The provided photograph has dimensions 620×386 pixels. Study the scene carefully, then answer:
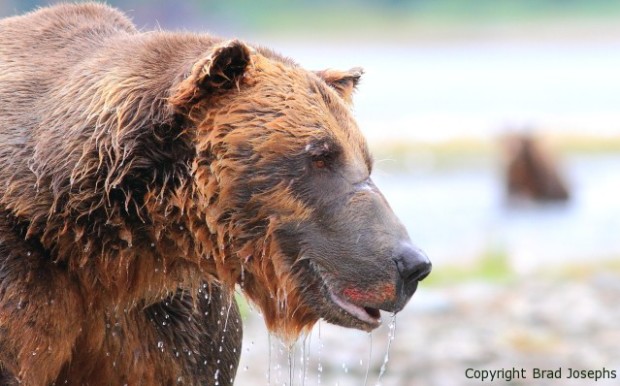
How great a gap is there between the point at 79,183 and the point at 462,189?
536 inches

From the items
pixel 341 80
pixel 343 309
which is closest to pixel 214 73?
pixel 341 80

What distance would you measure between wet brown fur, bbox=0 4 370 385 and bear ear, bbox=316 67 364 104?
185 millimetres

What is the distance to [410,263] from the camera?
14.5ft

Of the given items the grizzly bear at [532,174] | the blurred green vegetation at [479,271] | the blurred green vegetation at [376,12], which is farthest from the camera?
the blurred green vegetation at [376,12]

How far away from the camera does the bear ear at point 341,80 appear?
5039mm

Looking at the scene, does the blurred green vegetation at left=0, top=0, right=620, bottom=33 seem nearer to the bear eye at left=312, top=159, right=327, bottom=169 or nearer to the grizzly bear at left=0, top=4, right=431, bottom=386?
the grizzly bear at left=0, top=4, right=431, bottom=386

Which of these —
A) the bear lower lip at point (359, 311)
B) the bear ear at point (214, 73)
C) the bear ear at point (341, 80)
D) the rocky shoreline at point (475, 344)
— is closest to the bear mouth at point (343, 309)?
the bear lower lip at point (359, 311)

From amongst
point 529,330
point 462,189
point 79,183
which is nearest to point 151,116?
point 79,183

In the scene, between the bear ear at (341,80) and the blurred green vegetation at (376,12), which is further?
the blurred green vegetation at (376,12)

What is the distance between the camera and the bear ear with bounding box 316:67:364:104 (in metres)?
5.04

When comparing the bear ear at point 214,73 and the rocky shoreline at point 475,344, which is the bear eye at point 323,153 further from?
the rocky shoreline at point 475,344

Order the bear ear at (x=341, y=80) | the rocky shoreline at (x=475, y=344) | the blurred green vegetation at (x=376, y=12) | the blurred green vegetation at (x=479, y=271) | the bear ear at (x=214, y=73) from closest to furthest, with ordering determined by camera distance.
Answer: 1. the bear ear at (x=214, y=73)
2. the bear ear at (x=341, y=80)
3. the rocky shoreline at (x=475, y=344)
4. the blurred green vegetation at (x=479, y=271)
5. the blurred green vegetation at (x=376, y=12)

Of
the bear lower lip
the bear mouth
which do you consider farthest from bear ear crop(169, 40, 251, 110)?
the bear lower lip

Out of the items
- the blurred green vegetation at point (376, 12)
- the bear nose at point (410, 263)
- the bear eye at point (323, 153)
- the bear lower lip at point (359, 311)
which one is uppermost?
the bear eye at point (323, 153)
